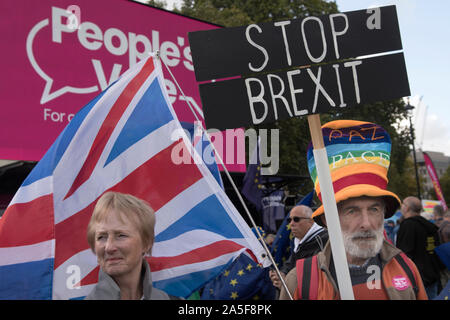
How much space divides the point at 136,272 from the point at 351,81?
1.33m

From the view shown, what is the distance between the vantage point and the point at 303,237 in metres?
4.57

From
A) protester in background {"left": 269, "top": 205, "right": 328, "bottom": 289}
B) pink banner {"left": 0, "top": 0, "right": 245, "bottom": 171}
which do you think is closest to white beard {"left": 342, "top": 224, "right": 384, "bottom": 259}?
protester in background {"left": 269, "top": 205, "right": 328, "bottom": 289}

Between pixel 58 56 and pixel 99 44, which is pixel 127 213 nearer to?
pixel 58 56

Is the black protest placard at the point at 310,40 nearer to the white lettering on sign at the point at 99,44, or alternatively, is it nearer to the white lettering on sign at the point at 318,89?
the white lettering on sign at the point at 318,89

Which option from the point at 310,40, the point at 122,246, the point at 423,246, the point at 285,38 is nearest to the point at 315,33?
the point at 310,40

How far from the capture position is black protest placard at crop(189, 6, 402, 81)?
7.30ft

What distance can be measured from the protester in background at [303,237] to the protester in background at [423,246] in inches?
81.0

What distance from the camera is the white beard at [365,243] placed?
7.59 feet

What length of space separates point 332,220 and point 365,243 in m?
0.32

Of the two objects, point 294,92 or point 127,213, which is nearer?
point 127,213

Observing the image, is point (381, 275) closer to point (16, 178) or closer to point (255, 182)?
point (255, 182)

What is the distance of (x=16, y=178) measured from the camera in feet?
30.7

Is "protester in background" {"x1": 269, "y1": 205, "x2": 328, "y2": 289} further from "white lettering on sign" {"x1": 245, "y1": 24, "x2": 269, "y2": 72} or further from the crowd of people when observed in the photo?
"white lettering on sign" {"x1": 245, "y1": 24, "x2": 269, "y2": 72}

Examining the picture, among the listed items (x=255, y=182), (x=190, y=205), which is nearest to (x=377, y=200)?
(x=190, y=205)
